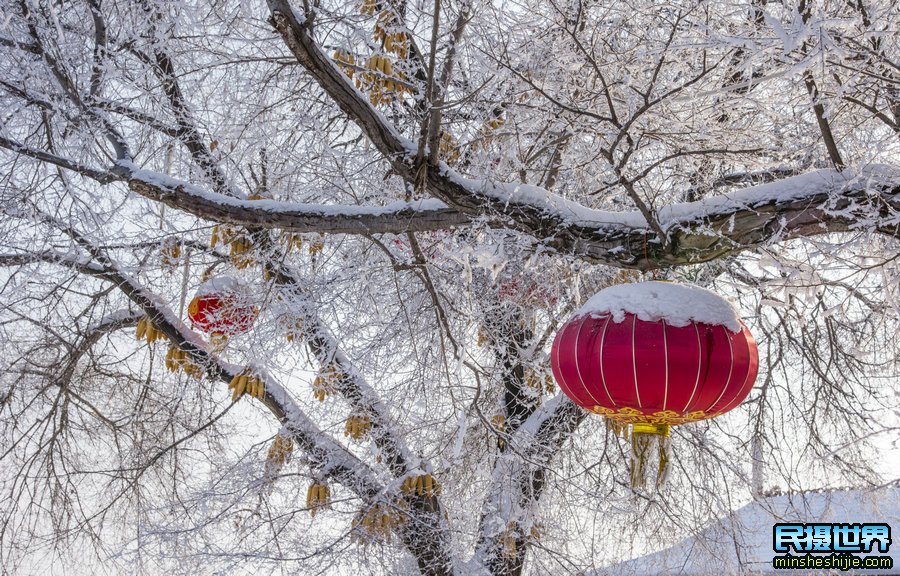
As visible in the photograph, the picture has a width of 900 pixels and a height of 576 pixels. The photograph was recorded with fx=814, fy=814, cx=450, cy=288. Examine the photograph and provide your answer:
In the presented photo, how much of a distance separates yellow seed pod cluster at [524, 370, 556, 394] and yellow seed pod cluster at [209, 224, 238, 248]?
1744mm

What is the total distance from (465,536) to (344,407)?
981 mm

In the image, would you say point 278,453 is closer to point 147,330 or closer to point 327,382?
point 327,382

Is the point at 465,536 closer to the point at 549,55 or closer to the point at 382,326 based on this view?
the point at 382,326

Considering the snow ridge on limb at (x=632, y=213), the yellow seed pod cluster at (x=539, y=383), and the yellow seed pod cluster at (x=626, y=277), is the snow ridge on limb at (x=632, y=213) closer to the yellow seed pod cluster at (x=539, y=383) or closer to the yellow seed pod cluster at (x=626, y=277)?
the yellow seed pod cluster at (x=626, y=277)

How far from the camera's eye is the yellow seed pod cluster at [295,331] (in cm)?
411

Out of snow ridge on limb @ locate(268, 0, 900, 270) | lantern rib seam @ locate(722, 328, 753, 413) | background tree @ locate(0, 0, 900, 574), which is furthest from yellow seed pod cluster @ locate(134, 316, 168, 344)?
lantern rib seam @ locate(722, 328, 753, 413)

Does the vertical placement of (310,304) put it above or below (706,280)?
below

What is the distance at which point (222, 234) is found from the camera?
14.0ft

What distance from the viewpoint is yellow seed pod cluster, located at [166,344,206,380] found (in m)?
4.59

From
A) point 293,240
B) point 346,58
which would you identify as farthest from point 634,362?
point 293,240

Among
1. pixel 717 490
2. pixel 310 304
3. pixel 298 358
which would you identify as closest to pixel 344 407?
pixel 298 358

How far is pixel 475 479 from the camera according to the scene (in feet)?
15.1

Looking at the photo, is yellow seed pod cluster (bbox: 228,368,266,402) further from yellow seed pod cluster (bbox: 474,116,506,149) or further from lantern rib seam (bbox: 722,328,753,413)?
lantern rib seam (bbox: 722,328,753,413)

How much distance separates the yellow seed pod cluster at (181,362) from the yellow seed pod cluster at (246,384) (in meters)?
0.32
